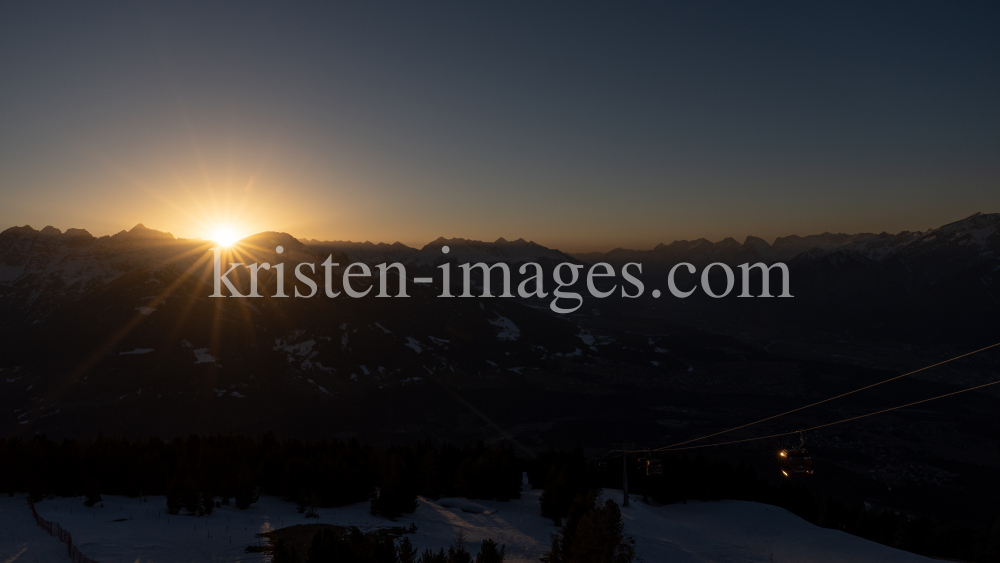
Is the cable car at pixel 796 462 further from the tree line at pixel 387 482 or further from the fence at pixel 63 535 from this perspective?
the fence at pixel 63 535

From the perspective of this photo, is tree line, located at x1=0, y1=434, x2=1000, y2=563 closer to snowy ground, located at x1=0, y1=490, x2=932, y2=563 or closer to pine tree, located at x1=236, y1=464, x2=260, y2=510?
pine tree, located at x1=236, y1=464, x2=260, y2=510

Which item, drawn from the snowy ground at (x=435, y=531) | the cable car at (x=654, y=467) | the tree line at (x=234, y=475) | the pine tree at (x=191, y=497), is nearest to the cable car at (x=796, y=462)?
the cable car at (x=654, y=467)

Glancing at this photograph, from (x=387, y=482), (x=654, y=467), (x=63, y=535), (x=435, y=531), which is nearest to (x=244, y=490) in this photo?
(x=387, y=482)

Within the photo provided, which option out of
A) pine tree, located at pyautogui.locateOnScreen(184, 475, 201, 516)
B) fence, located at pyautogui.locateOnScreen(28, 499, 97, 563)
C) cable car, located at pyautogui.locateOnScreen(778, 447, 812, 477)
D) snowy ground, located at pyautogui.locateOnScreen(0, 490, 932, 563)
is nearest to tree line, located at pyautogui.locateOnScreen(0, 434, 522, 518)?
pine tree, located at pyautogui.locateOnScreen(184, 475, 201, 516)

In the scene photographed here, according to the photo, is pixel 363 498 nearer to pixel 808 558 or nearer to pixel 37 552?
pixel 37 552

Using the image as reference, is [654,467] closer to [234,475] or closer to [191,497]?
[191,497]

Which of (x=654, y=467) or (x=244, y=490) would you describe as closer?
(x=654, y=467)

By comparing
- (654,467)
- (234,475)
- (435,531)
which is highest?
(654,467)
